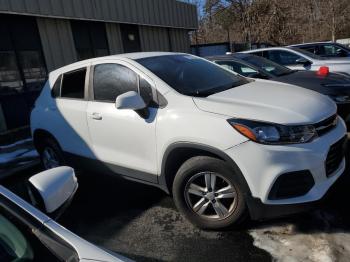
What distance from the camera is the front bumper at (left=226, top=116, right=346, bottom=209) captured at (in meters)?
2.77

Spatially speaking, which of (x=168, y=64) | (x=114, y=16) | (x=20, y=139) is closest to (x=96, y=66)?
(x=168, y=64)

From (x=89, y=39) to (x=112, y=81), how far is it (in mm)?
8067

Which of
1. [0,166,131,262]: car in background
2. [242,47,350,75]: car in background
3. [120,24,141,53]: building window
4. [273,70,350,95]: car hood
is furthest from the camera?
[120,24,141,53]: building window

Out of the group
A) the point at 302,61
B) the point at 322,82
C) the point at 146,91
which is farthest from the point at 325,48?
the point at 146,91

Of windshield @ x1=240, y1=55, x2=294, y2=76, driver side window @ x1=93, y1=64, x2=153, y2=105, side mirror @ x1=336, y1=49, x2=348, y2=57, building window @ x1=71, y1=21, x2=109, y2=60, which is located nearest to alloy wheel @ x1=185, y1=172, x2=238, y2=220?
driver side window @ x1=93, y1=64, x2=153, y2=105

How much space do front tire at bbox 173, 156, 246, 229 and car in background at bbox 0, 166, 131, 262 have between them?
1449mm

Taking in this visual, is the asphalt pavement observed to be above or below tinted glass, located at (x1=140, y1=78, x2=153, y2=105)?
below

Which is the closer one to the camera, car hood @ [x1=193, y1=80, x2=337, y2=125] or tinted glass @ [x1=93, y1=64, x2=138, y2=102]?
car hood @ [x1=193, y1=80, x2=337, y2=125]

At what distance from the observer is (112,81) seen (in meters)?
3.92

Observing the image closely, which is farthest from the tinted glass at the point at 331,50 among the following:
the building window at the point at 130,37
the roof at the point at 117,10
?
the building window at the point at 130,37

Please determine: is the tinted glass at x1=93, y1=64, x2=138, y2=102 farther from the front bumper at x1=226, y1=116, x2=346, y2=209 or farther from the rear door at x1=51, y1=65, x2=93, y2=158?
the front bumper at x1=226, y1=116, x2=346, y2=209

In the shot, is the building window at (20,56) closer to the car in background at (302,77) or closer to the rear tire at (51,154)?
the rear tire at (51,154)

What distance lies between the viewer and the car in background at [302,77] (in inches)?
204

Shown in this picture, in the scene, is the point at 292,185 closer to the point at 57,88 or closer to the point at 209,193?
the point at 209,193
